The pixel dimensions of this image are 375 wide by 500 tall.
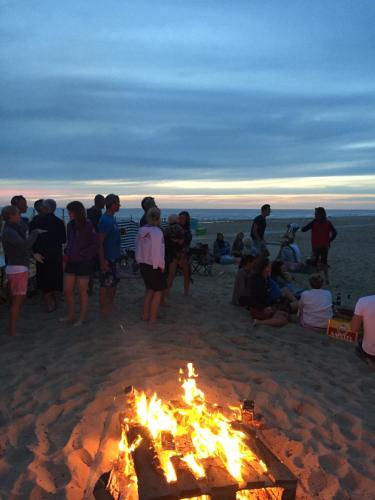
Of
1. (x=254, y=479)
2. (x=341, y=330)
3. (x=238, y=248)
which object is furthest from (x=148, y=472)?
(x=238, y=248)

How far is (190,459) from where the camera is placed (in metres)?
2.94

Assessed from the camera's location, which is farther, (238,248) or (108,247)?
(238,248)

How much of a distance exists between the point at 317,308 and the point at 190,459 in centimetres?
454

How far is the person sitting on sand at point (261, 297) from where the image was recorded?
23.5 feet

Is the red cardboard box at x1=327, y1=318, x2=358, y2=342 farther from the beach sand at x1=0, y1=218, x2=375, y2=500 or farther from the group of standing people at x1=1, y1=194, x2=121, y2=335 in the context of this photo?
the group of standing people at x1=1, y1=194, x2=121, y2=335

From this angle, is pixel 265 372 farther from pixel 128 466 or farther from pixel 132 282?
pixel 132 282

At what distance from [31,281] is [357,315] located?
6.00 metres

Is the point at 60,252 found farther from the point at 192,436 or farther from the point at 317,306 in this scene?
the point at 192,436

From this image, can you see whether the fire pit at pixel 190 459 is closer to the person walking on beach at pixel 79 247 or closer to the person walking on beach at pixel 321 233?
the person walking on beach at pixel 79 247

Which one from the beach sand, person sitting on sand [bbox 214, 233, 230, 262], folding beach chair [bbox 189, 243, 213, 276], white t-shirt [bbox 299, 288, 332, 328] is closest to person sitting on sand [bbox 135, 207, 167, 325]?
the beach sand

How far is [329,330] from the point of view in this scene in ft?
22.1

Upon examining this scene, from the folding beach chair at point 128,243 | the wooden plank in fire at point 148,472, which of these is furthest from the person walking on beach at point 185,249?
the wooden plank in fire at point 148,472

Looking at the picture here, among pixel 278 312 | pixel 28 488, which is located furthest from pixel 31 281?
pixel 28 488

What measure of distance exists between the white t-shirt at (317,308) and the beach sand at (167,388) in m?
0.23
